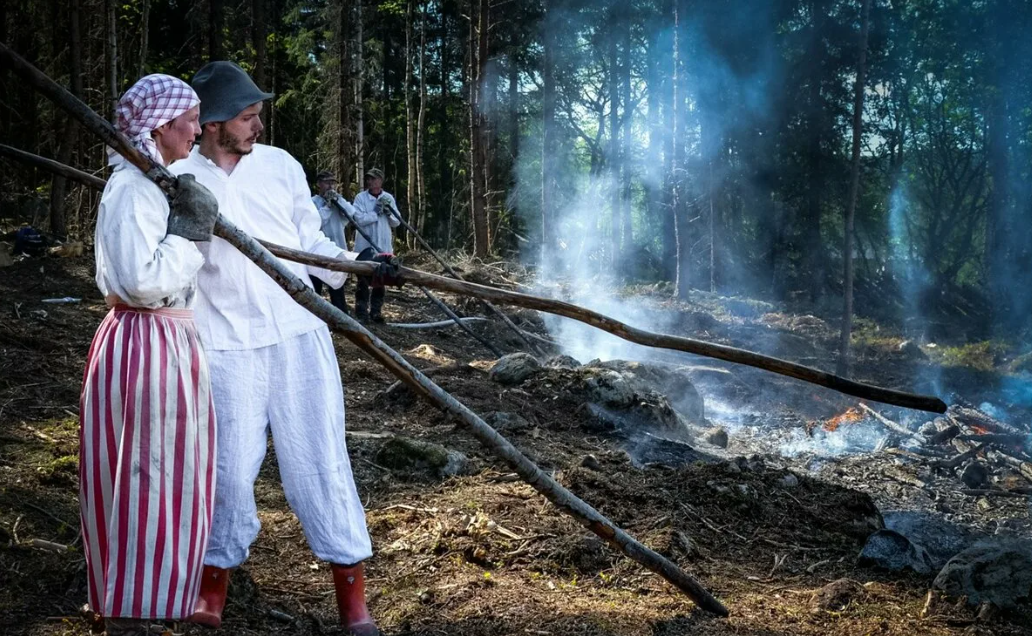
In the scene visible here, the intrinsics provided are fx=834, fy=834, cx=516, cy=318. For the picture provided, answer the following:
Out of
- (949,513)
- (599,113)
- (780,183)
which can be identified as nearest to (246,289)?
(949,513)

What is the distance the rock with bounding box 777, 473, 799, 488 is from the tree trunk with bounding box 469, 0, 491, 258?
13050 mm

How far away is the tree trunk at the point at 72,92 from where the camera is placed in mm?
12492

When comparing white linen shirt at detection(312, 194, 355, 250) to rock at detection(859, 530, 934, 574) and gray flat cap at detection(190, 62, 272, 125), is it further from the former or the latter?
rock at detection(859, 530, 934, 574)

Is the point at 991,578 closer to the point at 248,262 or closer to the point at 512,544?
the point at 512,544

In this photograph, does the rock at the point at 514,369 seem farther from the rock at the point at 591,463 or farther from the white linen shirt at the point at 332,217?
the white linen shirt at the point at 332,217

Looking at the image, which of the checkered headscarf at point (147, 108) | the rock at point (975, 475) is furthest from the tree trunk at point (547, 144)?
the checkered headscarf at point (147, 108)

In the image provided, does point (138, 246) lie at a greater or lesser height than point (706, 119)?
lesser

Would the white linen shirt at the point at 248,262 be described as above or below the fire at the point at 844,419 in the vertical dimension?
above

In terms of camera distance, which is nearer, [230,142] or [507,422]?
[230,142]

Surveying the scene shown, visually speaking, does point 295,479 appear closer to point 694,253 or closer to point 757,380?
point 757,380

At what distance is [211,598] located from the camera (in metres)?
2.96

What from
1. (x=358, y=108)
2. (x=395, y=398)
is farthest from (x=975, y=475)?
(x=358, y=108)

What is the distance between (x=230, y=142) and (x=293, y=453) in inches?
44.4

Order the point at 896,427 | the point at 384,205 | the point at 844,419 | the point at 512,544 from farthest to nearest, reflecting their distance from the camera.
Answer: the point at 384,205, the point at 844,419, the point at 896,427, the point at 512,544
